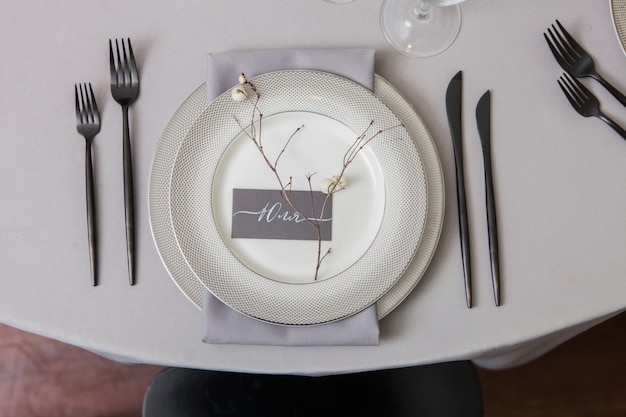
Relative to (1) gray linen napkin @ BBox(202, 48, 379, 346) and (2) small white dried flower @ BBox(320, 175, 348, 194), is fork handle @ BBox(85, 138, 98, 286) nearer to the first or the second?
(1) gray linen napkin @ BBox(202, 48, 379, 346)

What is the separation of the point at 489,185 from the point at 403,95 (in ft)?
0.46

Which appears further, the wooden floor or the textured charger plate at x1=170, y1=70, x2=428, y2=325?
the wooden floor

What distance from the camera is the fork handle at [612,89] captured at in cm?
64

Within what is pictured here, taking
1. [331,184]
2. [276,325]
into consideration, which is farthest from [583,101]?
[276,325]

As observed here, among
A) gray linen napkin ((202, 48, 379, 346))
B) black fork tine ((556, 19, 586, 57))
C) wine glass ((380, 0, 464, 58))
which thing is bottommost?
gray linen napkin ((202, 48, 379, 346))

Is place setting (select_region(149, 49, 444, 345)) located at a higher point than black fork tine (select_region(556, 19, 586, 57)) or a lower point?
lower

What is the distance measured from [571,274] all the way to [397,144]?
24 cm

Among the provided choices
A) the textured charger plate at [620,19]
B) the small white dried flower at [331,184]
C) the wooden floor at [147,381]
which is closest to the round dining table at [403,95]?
the textured charger plate at [620,19]

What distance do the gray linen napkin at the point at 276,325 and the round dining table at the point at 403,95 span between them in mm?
22

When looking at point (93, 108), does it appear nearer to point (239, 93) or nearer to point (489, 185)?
point (239, 93)

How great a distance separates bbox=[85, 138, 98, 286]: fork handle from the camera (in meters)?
0.64

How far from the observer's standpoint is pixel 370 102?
612 mm

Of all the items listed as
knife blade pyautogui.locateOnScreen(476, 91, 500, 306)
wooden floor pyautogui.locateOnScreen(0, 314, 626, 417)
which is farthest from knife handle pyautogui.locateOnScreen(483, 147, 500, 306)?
wooden floor pyautogui.locateOnScreen(0, 314, 626, 417)

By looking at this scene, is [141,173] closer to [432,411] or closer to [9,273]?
[9,273]
